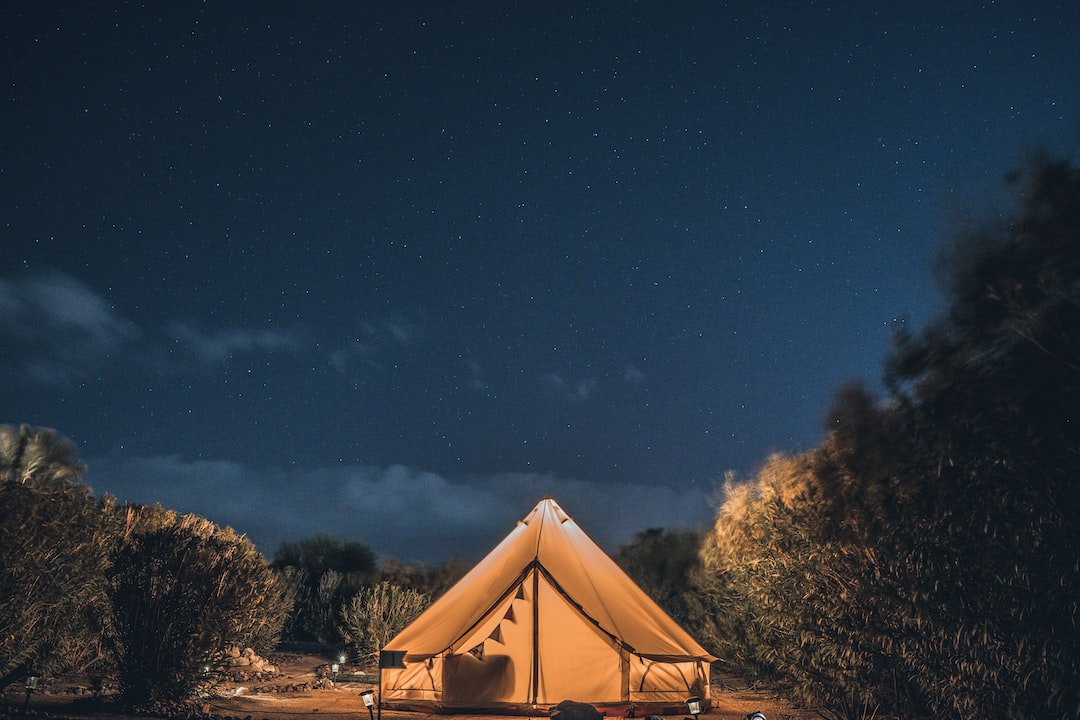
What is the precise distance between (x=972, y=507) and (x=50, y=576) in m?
11.4

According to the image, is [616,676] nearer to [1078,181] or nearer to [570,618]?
[570,618]

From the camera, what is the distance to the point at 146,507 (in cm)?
1552

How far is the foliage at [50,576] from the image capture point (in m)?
10.2

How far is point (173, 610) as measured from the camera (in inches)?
385

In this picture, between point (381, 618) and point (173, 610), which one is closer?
point (173, 610)

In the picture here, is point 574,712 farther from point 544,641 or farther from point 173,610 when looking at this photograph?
point 173,610

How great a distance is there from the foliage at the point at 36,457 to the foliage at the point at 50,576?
8.82 meters

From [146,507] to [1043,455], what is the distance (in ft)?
48.5

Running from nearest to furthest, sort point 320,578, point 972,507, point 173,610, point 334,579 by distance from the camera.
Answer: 1. point 972,507
2. point 173,610
3. point 334,579
4. point 320,578

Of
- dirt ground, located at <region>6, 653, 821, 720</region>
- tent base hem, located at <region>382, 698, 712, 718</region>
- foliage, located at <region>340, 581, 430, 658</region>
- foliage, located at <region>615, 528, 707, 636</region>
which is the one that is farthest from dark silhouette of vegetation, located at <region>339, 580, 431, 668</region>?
foliage, located at <region>615, 528, 707, 636</region>

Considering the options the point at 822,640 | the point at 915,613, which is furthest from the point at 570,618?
the point at 915,613

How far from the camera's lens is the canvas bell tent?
10.5m

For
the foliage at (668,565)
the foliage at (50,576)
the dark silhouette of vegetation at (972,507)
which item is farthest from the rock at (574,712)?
the foliage at (668,565)

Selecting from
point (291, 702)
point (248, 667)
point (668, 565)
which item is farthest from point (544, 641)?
point (668, 565)
